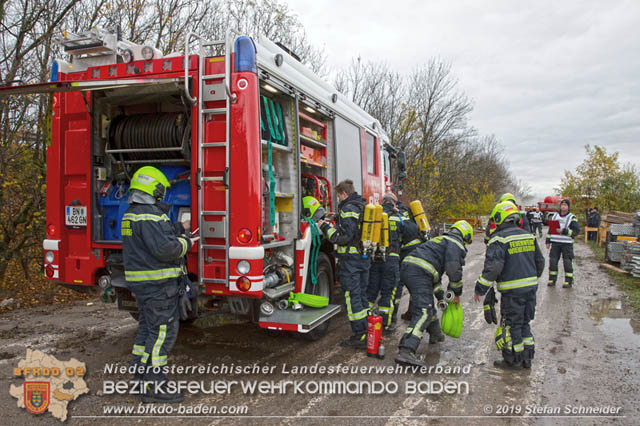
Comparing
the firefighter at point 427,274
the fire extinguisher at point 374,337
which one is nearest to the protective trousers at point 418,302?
the firefighter at point 427,274

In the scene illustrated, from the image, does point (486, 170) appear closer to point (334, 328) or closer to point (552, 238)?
point (552, 238)

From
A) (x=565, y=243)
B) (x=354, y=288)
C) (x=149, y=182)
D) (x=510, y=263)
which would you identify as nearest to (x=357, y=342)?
(x=354, y=288)

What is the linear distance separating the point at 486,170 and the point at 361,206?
3868 centimetres

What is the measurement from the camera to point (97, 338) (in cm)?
529

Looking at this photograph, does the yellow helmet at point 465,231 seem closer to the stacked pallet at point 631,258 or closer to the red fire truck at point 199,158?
the red fire truck at point 199,158

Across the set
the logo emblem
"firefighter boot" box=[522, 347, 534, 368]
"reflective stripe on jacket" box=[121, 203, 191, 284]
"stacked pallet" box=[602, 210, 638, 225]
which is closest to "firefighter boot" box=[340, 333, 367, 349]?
"firefighter boot" box=[522, 347, 534, 368]

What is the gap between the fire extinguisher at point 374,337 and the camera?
4750mm

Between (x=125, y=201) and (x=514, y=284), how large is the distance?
13.5 feet

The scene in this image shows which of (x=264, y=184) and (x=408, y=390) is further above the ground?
(x=264, y=184)

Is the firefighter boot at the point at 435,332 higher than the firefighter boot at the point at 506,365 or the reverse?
higher

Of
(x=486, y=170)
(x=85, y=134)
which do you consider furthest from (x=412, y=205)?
(x=486, y=170)

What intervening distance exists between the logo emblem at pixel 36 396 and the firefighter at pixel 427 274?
3.21m

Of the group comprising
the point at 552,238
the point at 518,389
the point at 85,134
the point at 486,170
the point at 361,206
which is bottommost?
the point at 518,389

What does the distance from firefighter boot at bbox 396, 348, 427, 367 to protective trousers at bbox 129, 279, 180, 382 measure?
89.5 inches
